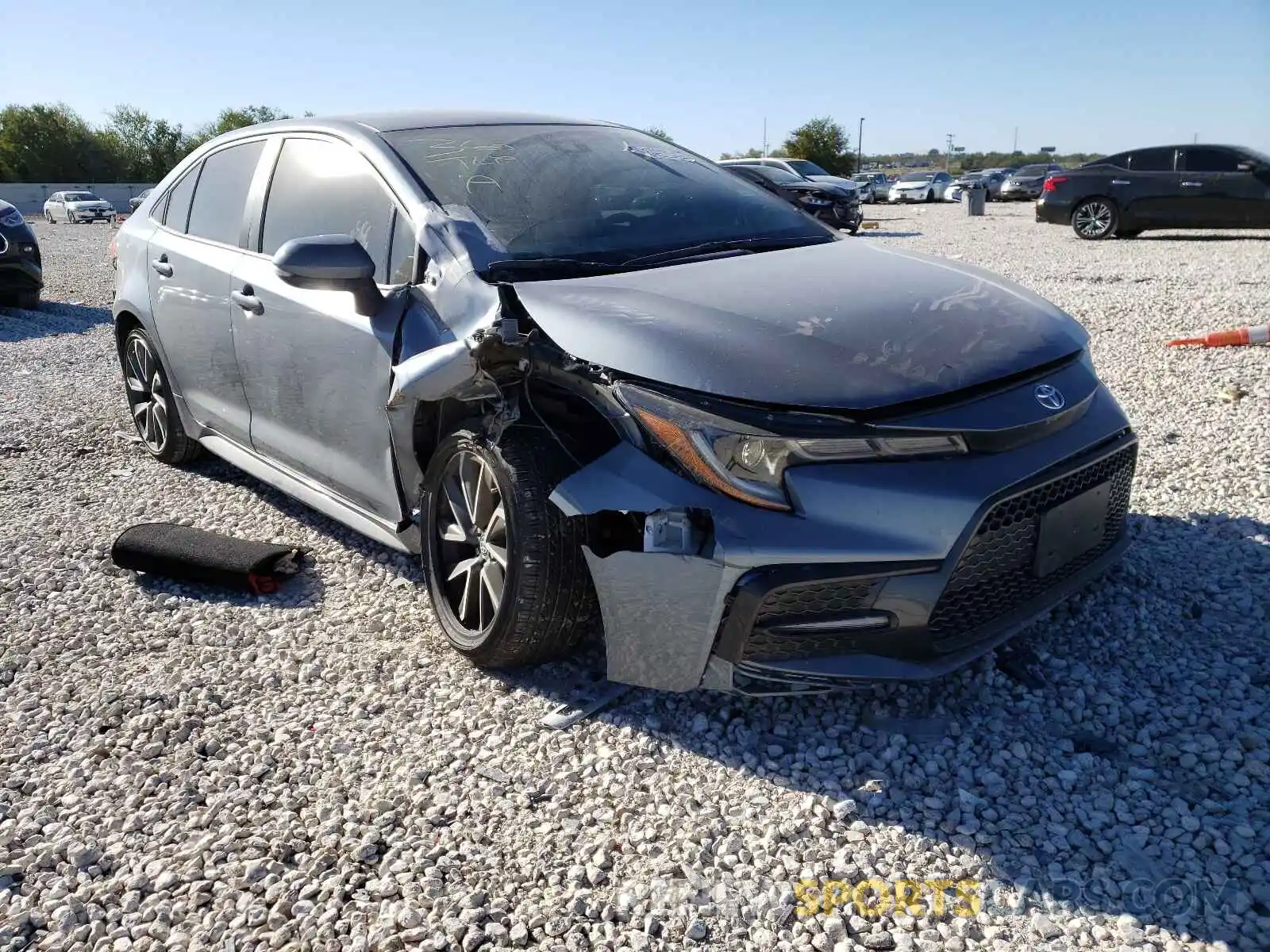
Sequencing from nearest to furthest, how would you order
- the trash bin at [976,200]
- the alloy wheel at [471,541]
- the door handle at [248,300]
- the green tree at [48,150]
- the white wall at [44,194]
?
the alloy wheel at [471,541] → the door handle at [248,300] → the trash bin at [976,200] → the white wall at [44,194] → the green tree at [48,150]

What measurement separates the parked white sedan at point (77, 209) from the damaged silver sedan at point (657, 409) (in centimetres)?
4110

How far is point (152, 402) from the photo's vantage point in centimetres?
540

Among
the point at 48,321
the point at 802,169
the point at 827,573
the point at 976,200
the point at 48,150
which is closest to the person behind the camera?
the point at 827,573

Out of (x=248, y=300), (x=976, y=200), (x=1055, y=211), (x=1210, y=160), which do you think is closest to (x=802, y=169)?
(x=976, y=200)

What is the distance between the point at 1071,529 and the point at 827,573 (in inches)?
33.4

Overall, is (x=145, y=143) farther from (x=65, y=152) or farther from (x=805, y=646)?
(x=805, y=646)

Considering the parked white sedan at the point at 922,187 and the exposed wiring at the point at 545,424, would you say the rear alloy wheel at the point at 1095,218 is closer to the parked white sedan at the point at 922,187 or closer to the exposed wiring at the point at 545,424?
the exposed wiring at the point at 545,424

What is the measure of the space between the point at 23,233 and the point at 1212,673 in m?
12.5

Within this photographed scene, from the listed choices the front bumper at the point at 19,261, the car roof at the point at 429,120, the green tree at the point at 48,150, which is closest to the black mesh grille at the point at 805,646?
the car roof at the point at 429,120

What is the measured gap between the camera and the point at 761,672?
8.21ft

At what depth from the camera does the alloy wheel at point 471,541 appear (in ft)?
9.96

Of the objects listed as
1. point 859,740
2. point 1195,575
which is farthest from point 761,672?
point 1195,575

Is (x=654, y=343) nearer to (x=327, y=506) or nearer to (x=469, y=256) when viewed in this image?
(x=469, y=256)

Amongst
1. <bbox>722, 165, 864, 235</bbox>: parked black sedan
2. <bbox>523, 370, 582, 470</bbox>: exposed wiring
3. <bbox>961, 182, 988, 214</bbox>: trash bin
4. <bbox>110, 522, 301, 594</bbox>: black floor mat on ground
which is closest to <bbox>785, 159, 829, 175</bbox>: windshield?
<bbox>722, 165, 864, 235</bbox>: parked black sedan
